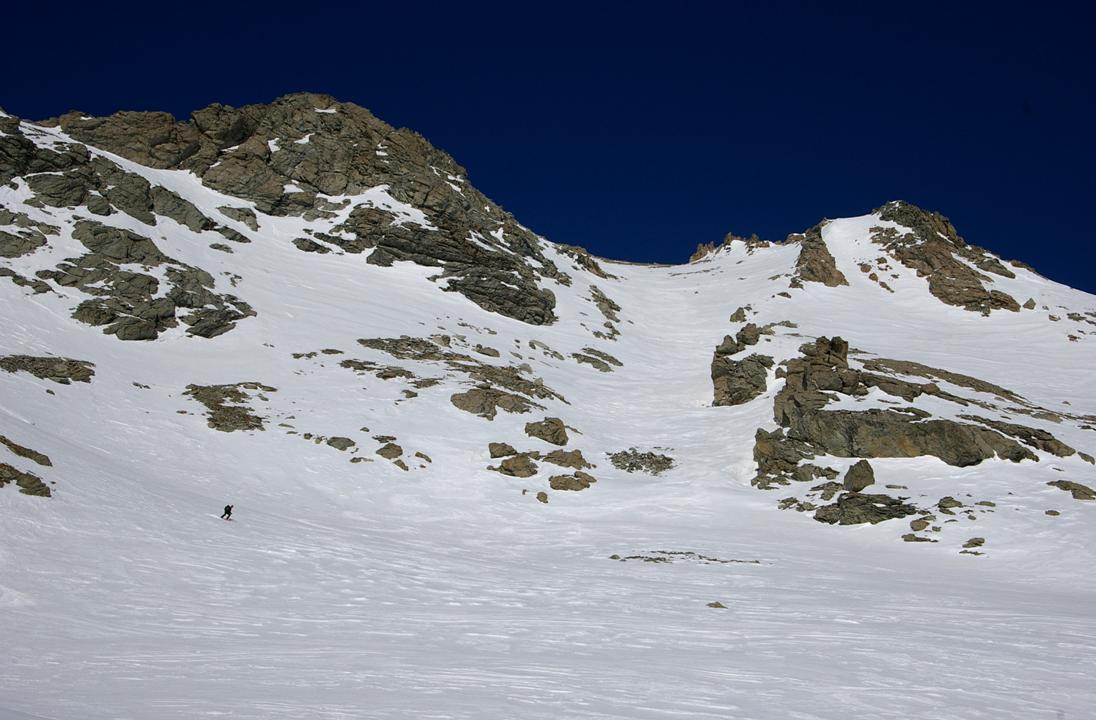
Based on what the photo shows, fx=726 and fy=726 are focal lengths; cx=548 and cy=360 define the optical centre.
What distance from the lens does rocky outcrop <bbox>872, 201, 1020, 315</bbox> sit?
74.9 meters

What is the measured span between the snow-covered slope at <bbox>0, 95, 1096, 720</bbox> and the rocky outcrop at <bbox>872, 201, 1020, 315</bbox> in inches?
31.5

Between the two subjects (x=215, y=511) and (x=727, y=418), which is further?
(x=727, y=418)

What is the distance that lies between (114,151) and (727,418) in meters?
63.2

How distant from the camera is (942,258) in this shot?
271 feet

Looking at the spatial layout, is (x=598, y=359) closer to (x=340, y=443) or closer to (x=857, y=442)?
(x=857, y=442)

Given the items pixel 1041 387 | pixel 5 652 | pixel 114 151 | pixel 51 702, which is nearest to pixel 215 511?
pixel 5 652

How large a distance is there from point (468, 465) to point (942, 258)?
71.1 metres

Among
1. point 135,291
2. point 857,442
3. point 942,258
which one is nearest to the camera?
point 857,442

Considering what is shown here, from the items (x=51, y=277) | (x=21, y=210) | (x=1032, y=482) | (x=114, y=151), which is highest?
(x=114, y=151)

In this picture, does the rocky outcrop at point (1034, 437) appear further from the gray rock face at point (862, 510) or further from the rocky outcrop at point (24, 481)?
the rocky outcrop at point (24, 481)

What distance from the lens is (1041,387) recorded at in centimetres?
5209

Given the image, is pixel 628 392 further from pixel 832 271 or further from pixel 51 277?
pixel 832 271

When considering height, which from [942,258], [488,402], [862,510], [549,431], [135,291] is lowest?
[862,510]

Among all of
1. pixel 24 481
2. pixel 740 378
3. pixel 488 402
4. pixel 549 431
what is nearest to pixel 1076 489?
pixel 740 378
